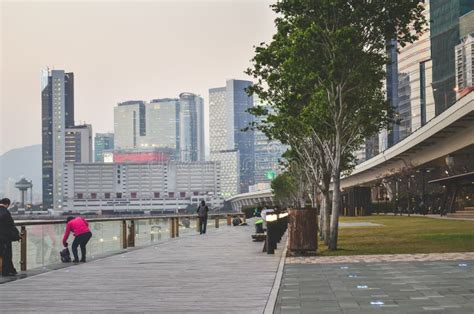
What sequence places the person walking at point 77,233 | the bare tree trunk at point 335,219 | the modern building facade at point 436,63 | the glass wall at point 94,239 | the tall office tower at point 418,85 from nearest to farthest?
the glass wall at point 94,239 → the person walking at point 77,233 → the bare tree trunk at point 335,219 → the modern building facade at point 436,63 → the tall office tower at point 418,85

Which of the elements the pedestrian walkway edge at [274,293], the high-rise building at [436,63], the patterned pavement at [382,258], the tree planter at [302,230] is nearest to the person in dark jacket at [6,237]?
the pedestrian walkway edge at [274,293]

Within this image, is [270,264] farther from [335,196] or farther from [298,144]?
[298,144]

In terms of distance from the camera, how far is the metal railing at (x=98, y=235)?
16.2m

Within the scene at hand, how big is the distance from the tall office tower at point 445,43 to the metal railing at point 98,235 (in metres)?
128

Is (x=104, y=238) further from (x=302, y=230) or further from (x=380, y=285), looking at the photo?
(x=380, y=285)

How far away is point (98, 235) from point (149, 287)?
32.9ft

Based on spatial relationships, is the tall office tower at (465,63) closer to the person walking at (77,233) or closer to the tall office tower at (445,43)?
the tall office tower at (445,43)

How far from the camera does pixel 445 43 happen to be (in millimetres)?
156875

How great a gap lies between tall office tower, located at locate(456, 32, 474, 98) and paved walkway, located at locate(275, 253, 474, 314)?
132 meters

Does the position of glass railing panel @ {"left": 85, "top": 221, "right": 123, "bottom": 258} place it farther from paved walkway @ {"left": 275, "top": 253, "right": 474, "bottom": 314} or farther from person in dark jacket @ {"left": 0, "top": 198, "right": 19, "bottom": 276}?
paved walkway @ {"left": 275, "top": 253, "right": 474, "bottom": 314}

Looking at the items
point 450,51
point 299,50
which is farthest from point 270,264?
point 450,51

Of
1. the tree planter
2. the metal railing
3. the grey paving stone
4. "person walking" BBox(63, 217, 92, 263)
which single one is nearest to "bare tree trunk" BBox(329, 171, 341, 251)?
the tree planter

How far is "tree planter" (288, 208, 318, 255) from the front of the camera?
63.7ft

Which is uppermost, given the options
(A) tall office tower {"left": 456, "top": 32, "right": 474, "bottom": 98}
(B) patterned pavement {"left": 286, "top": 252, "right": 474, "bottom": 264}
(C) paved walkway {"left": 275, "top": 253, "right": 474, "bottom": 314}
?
(A) tall office tower {"left": 456, "top": 32, "right": 474, "bottom": 98}
